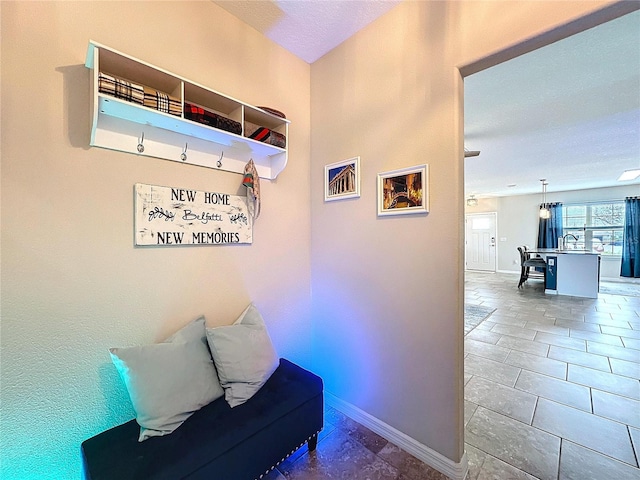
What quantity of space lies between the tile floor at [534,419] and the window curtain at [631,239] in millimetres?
5411

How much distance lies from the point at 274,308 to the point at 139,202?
3.62ft

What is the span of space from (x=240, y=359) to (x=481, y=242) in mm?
9946

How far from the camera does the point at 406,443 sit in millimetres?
1593

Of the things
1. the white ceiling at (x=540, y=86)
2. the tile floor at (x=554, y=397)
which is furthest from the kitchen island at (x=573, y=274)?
the white ceiling at (x=540, y=86)

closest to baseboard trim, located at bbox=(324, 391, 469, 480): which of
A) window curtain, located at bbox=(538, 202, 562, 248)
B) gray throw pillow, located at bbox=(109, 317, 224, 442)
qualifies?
gray throw pillow, located at bbox=(109, 317, 224, 442)

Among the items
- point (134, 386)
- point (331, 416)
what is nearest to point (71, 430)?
point (134, 386)

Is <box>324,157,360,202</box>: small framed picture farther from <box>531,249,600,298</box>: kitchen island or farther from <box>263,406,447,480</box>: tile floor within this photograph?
<box>531,249,600,298</box>: kitchen island

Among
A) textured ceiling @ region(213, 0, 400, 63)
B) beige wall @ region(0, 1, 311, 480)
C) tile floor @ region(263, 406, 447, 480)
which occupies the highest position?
textured ceiling @ region(213, 0, 400, 63)

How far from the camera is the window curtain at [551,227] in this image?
25.7ft

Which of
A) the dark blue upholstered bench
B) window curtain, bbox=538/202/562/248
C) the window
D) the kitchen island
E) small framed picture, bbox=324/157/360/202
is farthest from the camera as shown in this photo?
window curtain, bbox=538/202/562/248

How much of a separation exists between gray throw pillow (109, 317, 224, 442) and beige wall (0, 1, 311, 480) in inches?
6.5

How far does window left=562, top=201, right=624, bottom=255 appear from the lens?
23.7 ft

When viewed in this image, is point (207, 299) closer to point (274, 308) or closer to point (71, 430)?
point (274, 308)

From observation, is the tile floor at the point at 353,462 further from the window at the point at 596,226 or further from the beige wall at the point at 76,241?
the window at the point at 596,226
